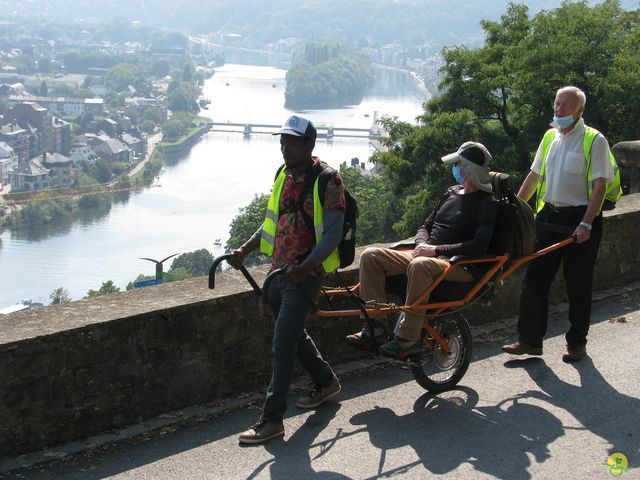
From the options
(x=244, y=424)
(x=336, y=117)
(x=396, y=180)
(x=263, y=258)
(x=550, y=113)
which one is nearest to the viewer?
(x=244, y=424)

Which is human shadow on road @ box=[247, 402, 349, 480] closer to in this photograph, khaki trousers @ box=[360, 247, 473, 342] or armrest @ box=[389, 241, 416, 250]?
khaki trousers @ box=[360, 247, 473, 342]

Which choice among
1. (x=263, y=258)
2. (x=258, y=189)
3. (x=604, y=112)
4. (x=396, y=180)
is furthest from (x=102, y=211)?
(x=604, y=112)

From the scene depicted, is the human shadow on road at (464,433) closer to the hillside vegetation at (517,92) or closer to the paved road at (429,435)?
the paved road at (429,435)

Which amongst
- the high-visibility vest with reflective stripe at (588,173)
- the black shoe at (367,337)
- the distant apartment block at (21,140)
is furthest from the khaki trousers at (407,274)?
the distant apartment block at (21,140)

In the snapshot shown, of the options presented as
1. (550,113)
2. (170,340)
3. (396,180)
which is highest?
(170,340)

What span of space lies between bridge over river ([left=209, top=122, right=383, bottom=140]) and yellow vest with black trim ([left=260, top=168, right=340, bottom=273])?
114 m

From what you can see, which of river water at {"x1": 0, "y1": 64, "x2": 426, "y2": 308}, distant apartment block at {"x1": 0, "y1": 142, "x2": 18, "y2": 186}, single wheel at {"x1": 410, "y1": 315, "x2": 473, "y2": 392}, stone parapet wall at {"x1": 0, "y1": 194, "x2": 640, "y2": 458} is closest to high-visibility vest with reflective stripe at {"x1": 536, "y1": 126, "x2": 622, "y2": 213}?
single wheel at {"x1": 410, "y1": 315, "x2": 473, "y2": 392}

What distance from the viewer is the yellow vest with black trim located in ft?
13.7

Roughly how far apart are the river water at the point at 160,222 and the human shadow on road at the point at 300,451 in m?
69.6

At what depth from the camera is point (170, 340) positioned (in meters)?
4.55

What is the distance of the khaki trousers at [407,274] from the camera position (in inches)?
181

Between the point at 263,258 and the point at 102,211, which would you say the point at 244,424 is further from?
the point at 102,211

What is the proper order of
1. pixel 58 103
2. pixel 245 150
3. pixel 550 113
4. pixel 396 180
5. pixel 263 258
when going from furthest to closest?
1. pixel 58 103
2. pixel 245 150
3. pixel 263 258
4. pixel 396 180
5. pixel 550 113

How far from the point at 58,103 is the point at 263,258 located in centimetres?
10961
